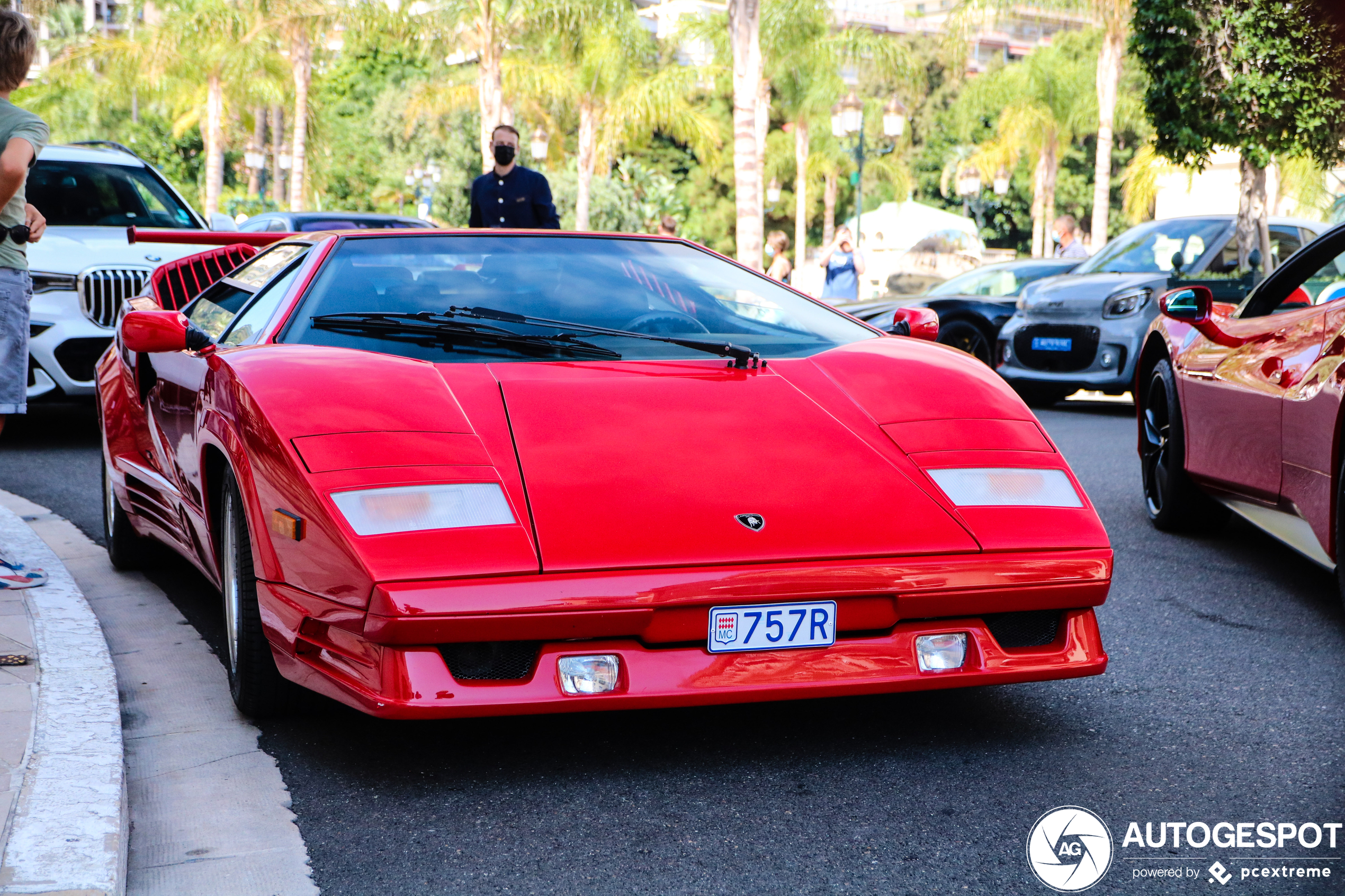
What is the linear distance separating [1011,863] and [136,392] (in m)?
3.44

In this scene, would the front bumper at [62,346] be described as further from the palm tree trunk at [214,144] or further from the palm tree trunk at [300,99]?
the palm tree trunk at [214,144]

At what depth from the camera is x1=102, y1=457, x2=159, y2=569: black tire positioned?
5422 millimetres

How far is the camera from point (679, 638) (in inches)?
122

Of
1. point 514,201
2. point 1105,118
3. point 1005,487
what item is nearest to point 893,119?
point 1105,118

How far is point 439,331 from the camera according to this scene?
3.86 m

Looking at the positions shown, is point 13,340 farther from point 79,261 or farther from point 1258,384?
point 1258,384

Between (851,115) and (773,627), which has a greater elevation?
(851,115)

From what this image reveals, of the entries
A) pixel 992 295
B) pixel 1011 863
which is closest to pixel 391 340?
pixel 1011 863

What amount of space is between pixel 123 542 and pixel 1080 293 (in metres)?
8.42

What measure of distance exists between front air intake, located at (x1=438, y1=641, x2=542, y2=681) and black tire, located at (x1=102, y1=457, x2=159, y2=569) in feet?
8.91

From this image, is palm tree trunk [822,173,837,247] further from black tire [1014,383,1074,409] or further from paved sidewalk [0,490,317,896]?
paved sidewalk [0,490,317,896]

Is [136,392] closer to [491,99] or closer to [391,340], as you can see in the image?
[391,340]

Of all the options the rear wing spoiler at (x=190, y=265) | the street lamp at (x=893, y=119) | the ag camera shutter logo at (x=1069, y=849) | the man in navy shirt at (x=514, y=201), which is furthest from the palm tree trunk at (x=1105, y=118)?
the ag camera shutter logo at (x=1069, y=849)

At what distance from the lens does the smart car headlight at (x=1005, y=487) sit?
11.2 ft
